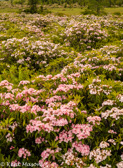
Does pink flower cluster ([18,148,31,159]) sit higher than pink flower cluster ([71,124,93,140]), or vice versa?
pink flower cluster ([71,124,93,140])

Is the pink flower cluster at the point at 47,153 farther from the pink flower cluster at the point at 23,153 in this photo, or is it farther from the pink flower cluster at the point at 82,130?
the pink flower cluster at the point at 82,130

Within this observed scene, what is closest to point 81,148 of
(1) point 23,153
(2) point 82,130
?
(2) point 82,130

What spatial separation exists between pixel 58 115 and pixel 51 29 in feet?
47.4

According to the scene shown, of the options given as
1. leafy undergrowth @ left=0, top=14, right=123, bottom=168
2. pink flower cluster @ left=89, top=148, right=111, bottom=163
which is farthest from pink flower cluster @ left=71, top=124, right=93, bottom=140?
pink flower cluster @ left=89, top=148, right=111, bottom=163

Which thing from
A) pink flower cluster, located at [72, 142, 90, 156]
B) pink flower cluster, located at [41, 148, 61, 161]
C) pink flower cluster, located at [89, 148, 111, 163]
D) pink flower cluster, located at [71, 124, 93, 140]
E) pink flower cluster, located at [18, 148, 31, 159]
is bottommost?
pink flower cluster, located at [18, 148, 31, 159]

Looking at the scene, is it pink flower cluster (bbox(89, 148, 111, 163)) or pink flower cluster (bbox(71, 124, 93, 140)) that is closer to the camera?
pink flower cluster (bbox(89, 148, 111, 163))

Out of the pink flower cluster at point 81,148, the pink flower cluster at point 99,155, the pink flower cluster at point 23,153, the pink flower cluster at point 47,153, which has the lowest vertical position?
the pink flower cluster at point 23,153

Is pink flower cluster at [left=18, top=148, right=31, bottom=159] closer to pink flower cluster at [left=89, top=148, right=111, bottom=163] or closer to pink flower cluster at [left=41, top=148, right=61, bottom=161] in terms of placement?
pink flower cluster at [left=41, top=148, right=61, bottom=161]

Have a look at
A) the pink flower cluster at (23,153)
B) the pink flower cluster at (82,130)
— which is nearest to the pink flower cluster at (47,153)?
the pink flower cluster at (23,153)

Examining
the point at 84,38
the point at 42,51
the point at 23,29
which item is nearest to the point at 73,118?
the point at 42,51

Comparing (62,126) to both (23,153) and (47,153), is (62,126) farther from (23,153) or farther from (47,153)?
(23,153)

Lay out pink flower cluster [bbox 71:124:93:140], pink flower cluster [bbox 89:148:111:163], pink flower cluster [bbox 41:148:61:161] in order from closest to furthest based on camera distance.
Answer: pink flower cluster [bbox 89:148:111:163], pink flower cluster [bbox 41:148:61:161], pink flower cluster [bbox 71:124:93:140]

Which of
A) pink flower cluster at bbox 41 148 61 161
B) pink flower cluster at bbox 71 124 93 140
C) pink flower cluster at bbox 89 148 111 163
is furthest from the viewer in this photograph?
pink flower cluster at bbox 71 124 93 140

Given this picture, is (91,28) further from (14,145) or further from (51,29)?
(14,145)
